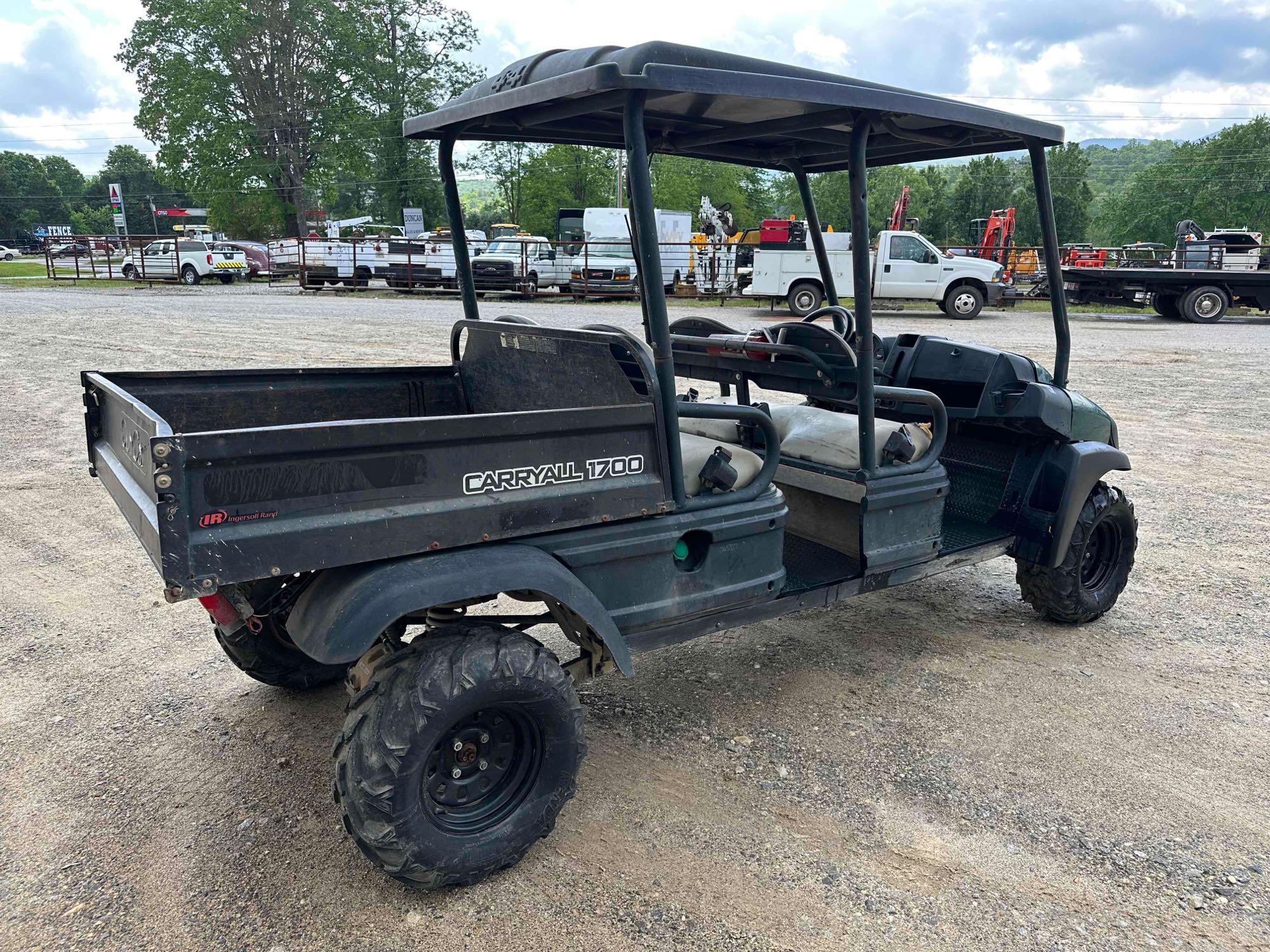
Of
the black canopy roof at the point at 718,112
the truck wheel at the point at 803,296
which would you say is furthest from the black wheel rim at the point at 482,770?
the truck wheel at the point at 803,296

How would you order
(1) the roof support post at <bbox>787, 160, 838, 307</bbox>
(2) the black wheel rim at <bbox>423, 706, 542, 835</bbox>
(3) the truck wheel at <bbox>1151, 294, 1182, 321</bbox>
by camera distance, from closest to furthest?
(2) the black wheel rim at <bbox>423, 706, 542, 835</bbox> < (1) the roof support post at <bbox>787, 160, 838, 307</bbox> < (3) the truck wheel at <bbox>1151, 294, 1182, 321</bbox>

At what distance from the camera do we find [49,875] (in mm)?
2639

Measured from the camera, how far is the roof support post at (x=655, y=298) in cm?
288

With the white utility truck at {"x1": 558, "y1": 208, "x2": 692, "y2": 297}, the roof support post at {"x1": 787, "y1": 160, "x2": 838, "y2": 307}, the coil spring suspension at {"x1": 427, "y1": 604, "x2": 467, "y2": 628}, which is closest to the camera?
the coil spring suspension at {"x1": 427, "y1": 604, "x2": 467, "y2": 628}

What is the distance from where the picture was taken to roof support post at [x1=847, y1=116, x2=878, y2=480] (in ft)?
11.0

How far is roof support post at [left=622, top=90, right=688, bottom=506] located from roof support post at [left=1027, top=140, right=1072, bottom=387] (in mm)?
1965

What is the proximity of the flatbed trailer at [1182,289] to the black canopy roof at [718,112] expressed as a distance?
738 inches

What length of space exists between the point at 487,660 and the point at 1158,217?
69878mm

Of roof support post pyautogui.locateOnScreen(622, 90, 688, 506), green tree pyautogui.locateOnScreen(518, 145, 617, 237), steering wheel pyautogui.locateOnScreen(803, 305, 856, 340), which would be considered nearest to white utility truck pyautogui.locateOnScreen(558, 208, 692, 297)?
steering wheel pyautogui.locateOnScreen(803, 305, 856, 340)

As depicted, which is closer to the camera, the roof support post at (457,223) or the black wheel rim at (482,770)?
the black wheel rim at (482,770)

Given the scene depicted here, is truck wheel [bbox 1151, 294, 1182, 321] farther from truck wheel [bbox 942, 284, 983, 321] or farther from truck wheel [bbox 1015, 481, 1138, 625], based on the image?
truck wheel [bbox 1015, 481, 1138, 625]

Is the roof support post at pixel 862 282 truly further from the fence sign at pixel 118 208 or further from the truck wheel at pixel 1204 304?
the fence sign at pixel 118 208

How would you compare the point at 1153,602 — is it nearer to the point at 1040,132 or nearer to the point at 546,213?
the point at 1040,132

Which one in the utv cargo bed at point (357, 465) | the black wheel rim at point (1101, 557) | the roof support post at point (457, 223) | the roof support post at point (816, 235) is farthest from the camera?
A: the roof support post at point (816, 235)
